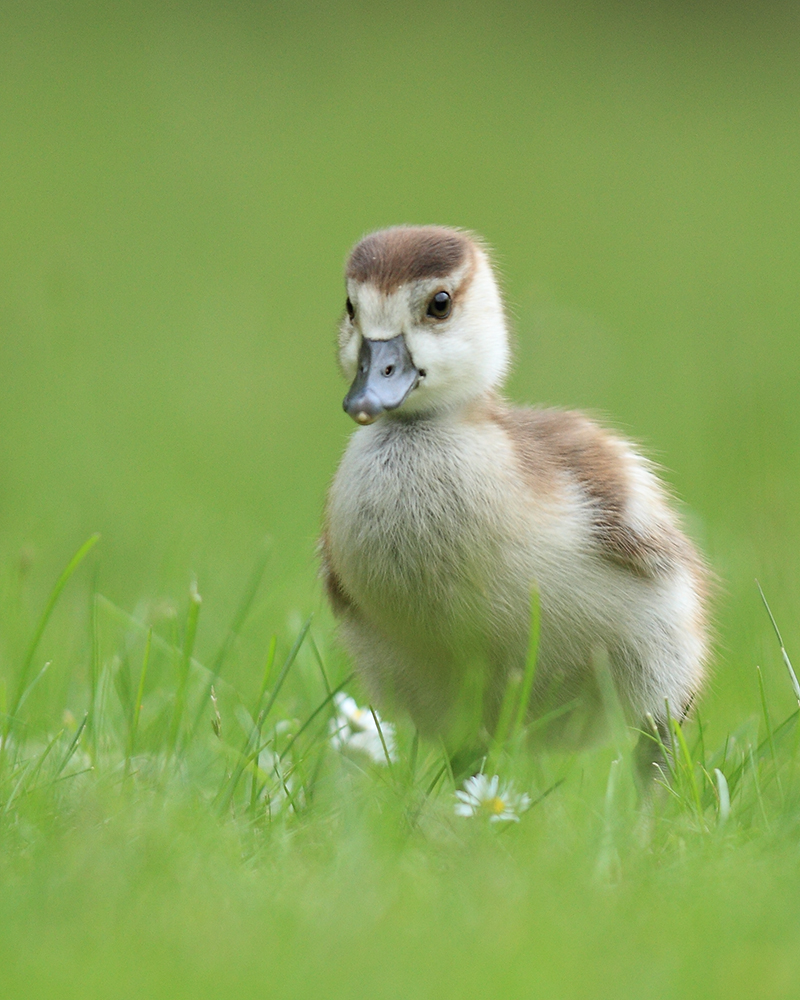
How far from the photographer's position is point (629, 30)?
18.2m

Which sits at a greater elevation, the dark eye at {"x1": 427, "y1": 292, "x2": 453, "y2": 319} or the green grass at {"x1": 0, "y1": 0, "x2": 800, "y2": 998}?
the dark eye at {"x1": 427, "y1": 292, "x2": 453, "y2": 319}

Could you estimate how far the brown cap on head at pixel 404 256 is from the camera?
2.84m

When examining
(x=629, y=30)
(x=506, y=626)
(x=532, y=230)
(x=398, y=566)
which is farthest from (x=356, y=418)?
(x=629, y=30)

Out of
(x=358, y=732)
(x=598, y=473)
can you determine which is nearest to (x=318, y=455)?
(x=358, y=732)

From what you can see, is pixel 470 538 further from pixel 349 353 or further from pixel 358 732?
pixel 358 732

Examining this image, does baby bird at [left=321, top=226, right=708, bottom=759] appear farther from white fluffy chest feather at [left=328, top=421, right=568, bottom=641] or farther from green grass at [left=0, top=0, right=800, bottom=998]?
green grass at [left=0, top=0, right=800, bottom=998]

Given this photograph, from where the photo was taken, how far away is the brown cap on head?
9.32 ft

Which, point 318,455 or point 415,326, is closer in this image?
point 415,326

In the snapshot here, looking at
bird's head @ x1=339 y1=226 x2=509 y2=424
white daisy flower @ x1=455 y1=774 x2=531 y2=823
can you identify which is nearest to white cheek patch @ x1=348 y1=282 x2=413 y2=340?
bird's head @ x1=339 y1=226 x2=509 y2=424

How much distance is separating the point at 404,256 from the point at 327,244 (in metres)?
7.51

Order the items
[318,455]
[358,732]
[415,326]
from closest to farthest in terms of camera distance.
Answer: [415,326] → [358,732] → [318,455]

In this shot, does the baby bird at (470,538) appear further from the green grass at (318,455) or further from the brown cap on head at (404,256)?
the green grass at (318,455)

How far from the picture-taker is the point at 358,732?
10.1 feet

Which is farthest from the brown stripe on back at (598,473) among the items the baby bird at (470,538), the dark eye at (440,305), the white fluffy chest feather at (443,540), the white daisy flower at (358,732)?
the white daisy flower at (358,732)
